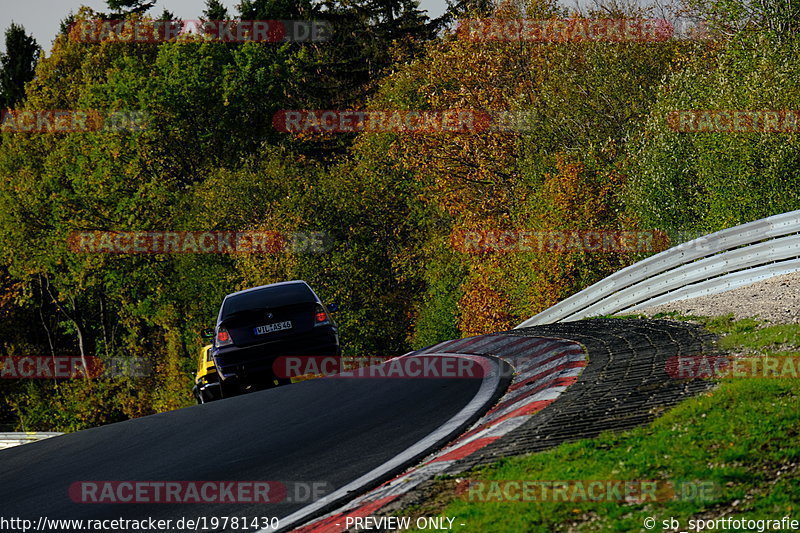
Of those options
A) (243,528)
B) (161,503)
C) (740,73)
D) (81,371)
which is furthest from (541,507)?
(81,371)

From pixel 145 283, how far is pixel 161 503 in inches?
1878

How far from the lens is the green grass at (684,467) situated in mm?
4855

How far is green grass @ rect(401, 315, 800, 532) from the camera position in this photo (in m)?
4.86

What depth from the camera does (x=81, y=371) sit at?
57531 millimetres

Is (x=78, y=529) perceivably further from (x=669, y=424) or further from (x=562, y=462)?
(x=669, y=424)
